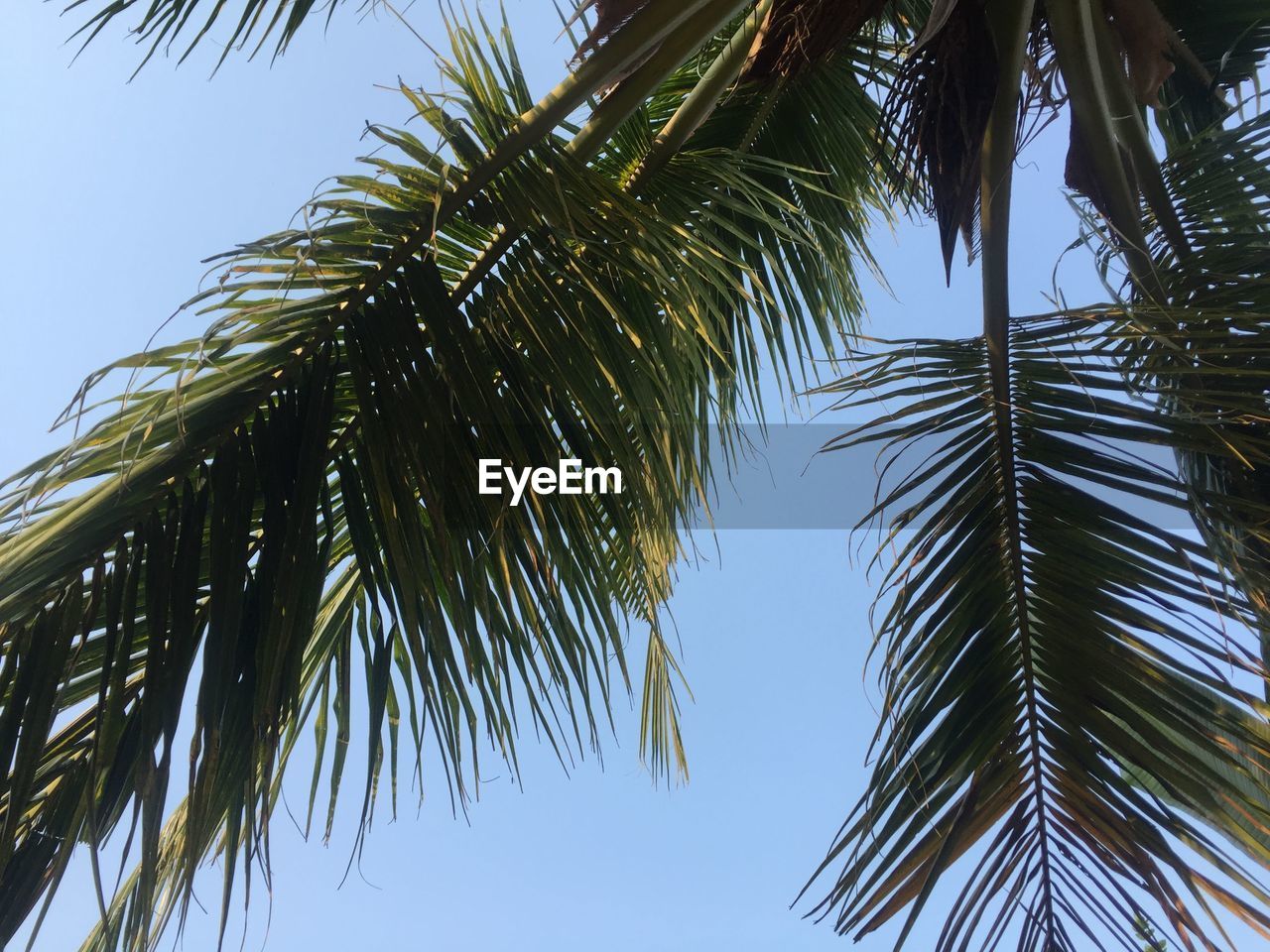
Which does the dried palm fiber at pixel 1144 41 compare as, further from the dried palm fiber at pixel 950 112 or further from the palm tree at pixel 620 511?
the dried palm fiber at pixel 950 112

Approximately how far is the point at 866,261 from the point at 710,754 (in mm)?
3836

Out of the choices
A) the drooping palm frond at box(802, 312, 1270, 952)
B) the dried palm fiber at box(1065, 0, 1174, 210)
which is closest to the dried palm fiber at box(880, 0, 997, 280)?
the dried palm fiber at box(1065, 0, 1174, 210)

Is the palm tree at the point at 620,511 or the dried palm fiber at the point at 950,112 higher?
the dried palm fiber at the point at 950,112

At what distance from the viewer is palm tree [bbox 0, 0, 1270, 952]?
877 millimetres

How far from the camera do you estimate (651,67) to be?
109 cm

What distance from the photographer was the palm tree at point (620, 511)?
0.88m

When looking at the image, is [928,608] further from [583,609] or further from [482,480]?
[482,480]

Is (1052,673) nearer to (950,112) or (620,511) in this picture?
(620,511)

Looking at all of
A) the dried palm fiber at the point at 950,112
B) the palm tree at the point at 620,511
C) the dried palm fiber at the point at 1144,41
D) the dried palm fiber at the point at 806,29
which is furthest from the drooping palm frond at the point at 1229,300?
the dried palm fiber at the point at 806,29

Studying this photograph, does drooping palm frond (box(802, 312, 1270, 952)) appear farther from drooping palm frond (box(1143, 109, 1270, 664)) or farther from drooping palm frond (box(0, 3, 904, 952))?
drooping palm frond (box(0, 3, 904, 952))

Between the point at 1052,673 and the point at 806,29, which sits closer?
the point at 1052,673

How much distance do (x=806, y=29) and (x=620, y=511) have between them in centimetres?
83

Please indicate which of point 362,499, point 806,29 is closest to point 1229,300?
point 806,29

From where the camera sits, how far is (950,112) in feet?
4.30
